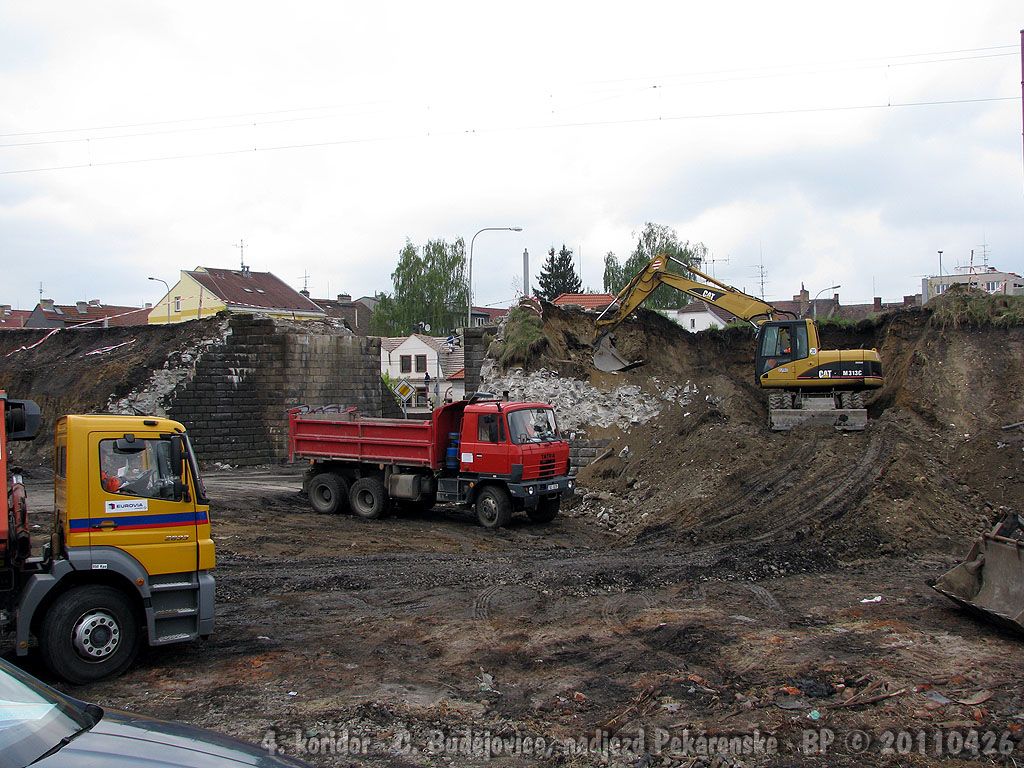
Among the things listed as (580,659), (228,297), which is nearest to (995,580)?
(580,659)

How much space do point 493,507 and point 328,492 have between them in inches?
162

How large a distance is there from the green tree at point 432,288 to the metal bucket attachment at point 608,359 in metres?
46.7

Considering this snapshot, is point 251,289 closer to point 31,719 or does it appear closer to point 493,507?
point 493,507

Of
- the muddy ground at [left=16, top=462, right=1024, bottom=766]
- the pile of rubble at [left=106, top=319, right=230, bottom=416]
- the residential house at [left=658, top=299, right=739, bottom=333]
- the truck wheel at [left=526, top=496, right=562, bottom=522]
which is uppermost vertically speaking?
the residential house at [left=658, top=299, right=739, bottom=333]

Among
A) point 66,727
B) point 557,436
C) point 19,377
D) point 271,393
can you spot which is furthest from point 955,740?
point 19,377

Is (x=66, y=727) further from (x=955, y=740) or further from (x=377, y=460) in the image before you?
(x=377, y=460)

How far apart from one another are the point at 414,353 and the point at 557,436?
45.1 metres

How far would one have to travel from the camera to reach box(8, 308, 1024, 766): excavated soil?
20.3 ft

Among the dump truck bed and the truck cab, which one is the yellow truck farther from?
the dump truck bed

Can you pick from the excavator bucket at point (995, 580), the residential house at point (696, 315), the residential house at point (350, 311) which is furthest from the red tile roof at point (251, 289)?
the excavator bucket at point (995, 580)

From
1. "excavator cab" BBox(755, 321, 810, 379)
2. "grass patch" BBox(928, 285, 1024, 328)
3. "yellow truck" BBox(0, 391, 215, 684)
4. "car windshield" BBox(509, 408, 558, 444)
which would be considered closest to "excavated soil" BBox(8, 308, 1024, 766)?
"yellow truck" BBox(0, 391, 215, 684)

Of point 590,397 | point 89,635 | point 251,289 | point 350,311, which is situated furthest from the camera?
point 350,311

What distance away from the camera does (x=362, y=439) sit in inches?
681

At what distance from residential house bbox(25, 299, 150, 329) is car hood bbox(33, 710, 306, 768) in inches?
2088
